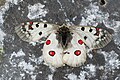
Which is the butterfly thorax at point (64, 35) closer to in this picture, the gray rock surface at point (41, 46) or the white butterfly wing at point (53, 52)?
the white butterfly wing at point (53, 52)

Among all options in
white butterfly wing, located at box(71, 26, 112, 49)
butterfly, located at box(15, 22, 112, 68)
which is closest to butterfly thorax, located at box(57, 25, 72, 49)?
butterfly, located at box(15, 22, 112, 68)

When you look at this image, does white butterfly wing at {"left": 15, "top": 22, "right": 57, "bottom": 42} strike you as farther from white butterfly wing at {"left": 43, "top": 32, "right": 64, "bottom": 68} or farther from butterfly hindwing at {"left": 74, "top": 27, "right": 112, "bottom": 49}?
butterfly hindwing at {"left": 74, "top": 27, "right": 112, "bottom": 49}

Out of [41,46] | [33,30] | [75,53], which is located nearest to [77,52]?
[75,53]

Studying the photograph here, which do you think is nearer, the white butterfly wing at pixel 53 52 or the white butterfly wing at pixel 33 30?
the white butterfly wing at pixel 53 52

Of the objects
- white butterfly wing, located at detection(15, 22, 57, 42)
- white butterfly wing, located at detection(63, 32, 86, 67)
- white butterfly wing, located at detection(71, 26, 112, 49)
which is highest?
white butterfly wing, located at detection(15, 22, 57, 42)

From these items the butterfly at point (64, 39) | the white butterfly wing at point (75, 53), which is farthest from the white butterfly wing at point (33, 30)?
the white butterfly wing at point (75, 53)

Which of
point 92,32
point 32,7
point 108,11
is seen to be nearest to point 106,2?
point 108,11

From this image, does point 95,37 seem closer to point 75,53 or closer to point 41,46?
point 75,53
